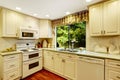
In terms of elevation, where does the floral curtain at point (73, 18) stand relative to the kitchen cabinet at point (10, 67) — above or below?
above

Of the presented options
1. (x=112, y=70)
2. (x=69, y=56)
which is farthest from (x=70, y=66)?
(x=112, y=70)

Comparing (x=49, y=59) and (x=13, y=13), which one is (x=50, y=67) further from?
(x=13, y=13)

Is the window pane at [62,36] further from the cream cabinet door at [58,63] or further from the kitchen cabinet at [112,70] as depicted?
the kitchen cabinet at [112,70]

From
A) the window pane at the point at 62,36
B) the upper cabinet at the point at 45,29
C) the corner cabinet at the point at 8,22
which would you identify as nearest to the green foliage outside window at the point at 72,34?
the window pane at the point at 62,36

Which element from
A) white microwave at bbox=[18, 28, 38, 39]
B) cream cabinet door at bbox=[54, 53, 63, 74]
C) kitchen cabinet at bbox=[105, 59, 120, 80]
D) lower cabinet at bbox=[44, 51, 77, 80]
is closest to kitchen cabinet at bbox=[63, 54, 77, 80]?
lower cabinet at bbox=[44, 51, 77, 80]

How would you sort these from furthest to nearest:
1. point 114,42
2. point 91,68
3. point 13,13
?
point 13,13, point 114,42, point 91,68

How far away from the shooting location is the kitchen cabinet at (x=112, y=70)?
1.72 metres

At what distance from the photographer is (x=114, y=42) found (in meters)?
2.37

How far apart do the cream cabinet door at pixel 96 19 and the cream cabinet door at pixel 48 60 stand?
70.0 inches

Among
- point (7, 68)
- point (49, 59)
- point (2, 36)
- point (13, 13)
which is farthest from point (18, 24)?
point (49, 59)

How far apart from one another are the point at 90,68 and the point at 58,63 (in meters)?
1.23

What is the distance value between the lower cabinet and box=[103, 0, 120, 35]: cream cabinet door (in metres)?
1.15

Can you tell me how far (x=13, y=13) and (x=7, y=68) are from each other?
1783 mm

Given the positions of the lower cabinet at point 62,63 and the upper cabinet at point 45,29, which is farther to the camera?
the upper cabinet at point 45,29
